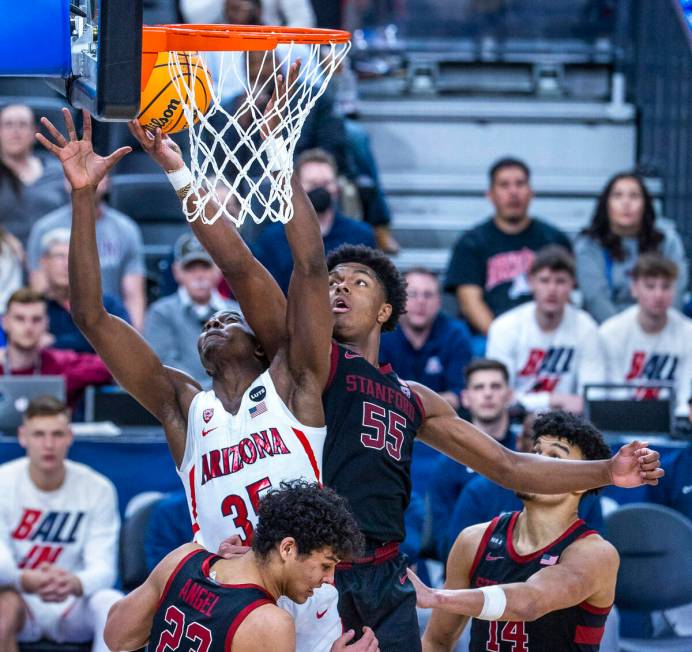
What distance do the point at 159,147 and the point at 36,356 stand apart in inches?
138

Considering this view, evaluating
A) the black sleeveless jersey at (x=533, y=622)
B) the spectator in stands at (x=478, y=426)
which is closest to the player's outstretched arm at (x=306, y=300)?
the black sleeveless jersey at (x=533, y=622)

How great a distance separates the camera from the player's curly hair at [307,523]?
12.9 ft

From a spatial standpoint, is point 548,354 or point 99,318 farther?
point 548,354

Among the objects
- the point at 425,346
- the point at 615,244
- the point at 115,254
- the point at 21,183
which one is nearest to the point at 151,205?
the point at 21,183

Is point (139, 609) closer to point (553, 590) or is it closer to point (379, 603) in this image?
point (379, 603)

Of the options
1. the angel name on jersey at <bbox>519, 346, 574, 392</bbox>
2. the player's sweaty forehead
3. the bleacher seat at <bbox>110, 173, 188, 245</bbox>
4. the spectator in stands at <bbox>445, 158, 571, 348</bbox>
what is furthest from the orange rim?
the bleacher seat at <bbox>110, 173, 188, 245</bbox>

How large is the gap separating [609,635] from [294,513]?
7.92 feet

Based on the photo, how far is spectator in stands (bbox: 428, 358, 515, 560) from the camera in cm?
691

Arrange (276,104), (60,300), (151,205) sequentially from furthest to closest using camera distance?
1. (151,205)
2. (60,300)
3. (276,104)

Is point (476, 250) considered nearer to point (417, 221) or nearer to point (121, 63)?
point (417, 221)

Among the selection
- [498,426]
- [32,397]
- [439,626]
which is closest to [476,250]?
[498,426]

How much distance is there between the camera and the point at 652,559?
6770mm

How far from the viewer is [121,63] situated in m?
3.90

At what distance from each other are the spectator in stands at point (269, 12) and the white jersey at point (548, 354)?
9.43 feet
